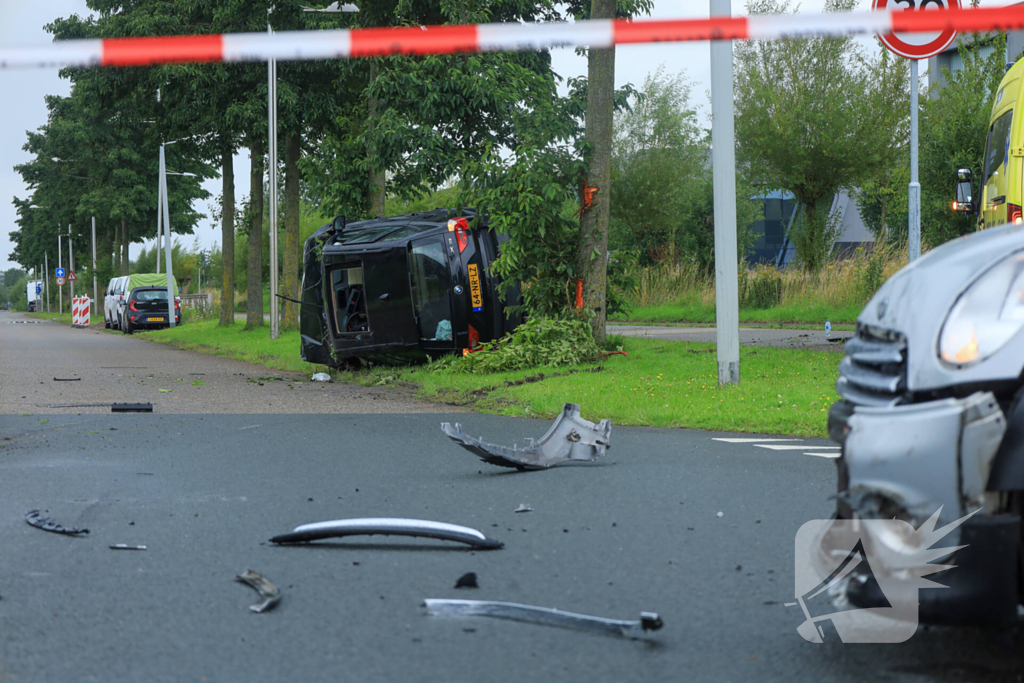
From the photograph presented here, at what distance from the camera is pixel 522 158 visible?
564 inches

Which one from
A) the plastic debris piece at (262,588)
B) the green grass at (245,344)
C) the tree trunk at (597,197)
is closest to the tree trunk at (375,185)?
the green grass at (245,344)

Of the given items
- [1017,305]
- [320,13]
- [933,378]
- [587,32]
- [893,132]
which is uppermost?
[320,13]

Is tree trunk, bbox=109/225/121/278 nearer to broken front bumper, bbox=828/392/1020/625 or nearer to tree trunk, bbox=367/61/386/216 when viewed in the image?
tree trunk, bbox=367/61/386/216

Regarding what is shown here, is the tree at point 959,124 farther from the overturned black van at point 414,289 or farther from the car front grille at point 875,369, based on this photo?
the car front grille at point 875,369

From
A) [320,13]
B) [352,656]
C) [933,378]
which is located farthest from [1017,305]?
[320,13]

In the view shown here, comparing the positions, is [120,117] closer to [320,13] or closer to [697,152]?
[320,13]

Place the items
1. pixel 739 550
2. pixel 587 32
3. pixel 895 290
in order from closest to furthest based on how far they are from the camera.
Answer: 1. pixel 895 290
2. pixel 587 32
3. pixel 739 550

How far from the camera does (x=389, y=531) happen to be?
467 centimetres

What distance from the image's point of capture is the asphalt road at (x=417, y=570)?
316 cm

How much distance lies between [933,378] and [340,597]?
2.23 metres

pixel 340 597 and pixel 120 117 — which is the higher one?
pixel 120 117

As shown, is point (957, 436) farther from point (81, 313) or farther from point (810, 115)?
point (81, 313)

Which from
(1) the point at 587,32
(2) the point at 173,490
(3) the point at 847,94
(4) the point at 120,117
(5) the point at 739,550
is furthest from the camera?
(4) the point at 120,117

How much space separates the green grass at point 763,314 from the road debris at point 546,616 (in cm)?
1682
